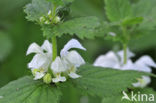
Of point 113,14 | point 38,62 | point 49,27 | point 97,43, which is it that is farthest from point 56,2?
point 97,43

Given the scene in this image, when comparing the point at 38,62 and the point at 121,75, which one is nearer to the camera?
the point at 38,62

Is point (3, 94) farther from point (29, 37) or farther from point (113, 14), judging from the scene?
point (29, 37)

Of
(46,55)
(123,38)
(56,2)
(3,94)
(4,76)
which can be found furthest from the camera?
(4,76)

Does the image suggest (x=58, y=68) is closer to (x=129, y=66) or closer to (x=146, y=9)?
(x=129, y=66)

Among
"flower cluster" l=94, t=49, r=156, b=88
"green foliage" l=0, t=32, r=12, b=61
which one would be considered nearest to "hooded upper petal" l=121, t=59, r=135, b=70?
"flower cluster" l=94, t=49, r=156, b=88

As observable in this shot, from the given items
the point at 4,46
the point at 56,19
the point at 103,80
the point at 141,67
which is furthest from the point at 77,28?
the point at 4,46
